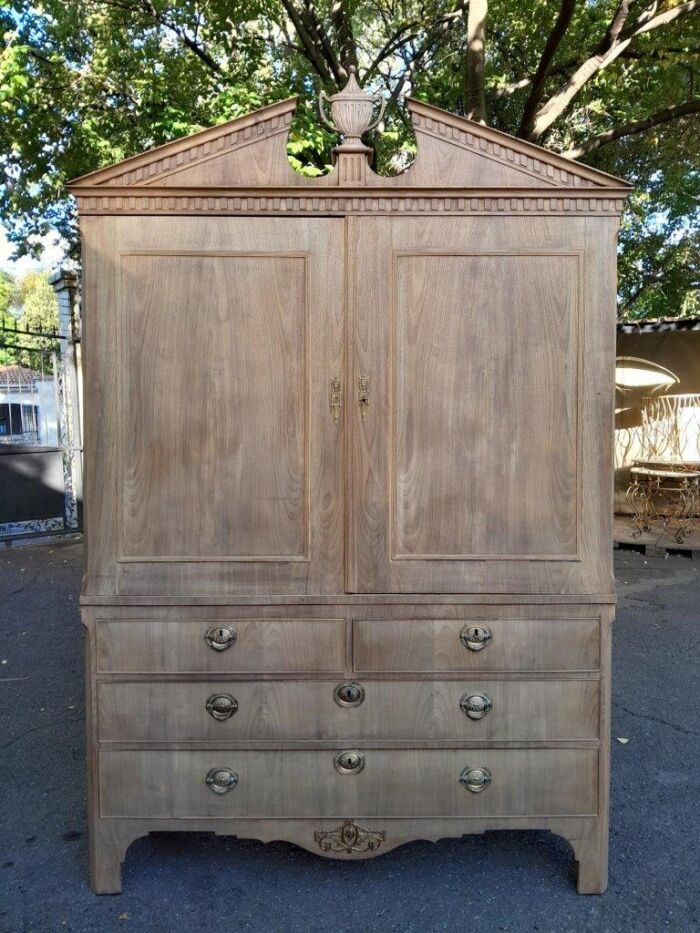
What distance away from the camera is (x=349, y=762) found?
94.7 inches

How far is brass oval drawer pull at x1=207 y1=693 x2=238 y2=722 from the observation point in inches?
94.7

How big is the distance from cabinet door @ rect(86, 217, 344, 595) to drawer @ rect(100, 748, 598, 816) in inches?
23.2

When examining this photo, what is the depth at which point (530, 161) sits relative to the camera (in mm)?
2301

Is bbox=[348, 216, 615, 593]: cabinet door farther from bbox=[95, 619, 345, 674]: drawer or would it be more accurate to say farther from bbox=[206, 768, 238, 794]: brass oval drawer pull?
A: bbox=[206, 768, 238, 794]: brass oval drawer pull

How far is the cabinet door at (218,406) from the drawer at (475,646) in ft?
0.81

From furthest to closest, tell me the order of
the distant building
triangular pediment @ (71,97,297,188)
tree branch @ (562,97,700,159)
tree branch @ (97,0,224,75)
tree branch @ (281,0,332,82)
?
the distant building
tree branch @ (97,0,224,75)
tree branch @ (281,0,332,82)
tree branch @ (562,97,700,159)
triangular pediment @ (71,97,297,188)

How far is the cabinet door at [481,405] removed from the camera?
232 centimetres

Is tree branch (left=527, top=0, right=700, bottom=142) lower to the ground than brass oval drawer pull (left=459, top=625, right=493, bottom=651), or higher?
higher

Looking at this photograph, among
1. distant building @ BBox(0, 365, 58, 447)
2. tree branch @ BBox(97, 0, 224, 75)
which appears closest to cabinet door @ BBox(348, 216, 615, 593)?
tree branch @ BBox(97, 0, 224, 75)

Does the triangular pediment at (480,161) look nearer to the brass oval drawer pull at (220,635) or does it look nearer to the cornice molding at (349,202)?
the cornice molding at (349,202)

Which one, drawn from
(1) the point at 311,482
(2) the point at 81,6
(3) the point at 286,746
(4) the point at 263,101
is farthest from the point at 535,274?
(2) the point at 81,6

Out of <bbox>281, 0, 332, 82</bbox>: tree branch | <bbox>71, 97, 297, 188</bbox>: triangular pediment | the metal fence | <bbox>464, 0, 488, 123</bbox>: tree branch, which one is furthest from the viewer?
the metal fence

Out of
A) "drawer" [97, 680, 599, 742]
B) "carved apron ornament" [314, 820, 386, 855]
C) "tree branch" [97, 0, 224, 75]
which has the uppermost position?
"tree branch" [97, 0, 224, 75]

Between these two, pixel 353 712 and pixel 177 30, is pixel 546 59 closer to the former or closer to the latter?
pixel 177 30
